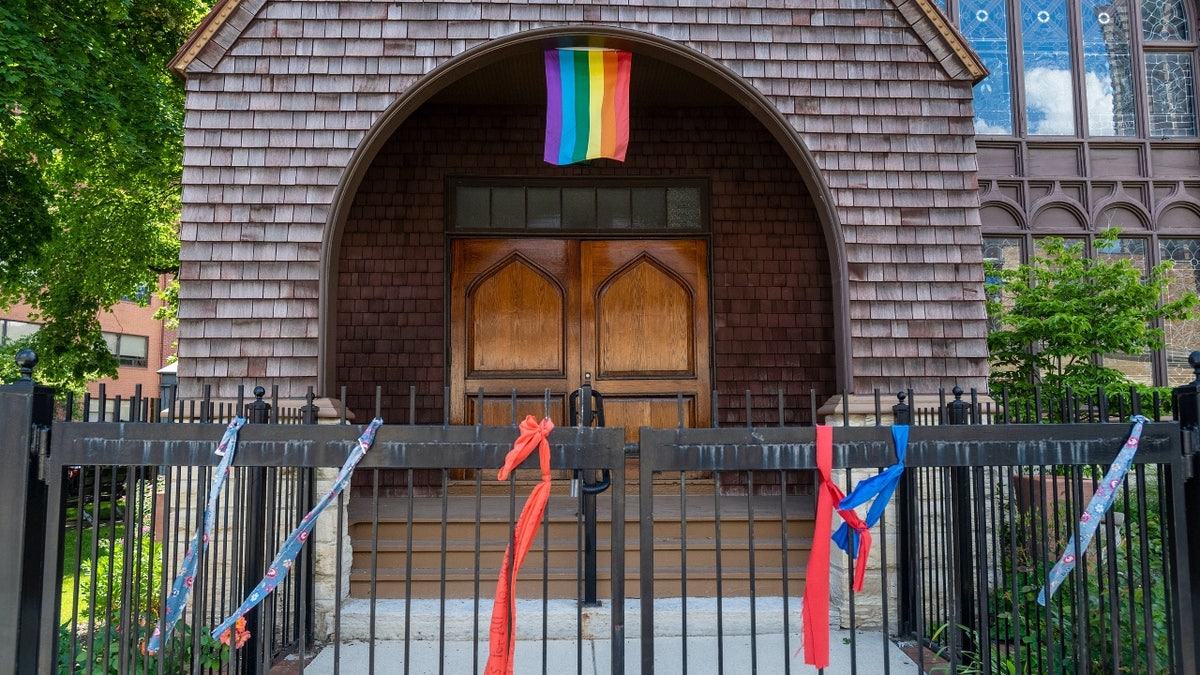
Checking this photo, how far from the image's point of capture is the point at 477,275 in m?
7.27

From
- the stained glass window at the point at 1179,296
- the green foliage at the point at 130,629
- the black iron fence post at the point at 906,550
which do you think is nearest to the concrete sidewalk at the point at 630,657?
the black iron fence post at the point at 906,550

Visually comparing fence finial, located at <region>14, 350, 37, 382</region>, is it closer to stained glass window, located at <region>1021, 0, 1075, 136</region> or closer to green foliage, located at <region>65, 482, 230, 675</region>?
green foliage, located at <region>65, 482, 230, 675</region>

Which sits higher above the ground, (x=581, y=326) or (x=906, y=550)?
(x=581, y=326)

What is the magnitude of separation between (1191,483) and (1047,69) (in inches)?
255

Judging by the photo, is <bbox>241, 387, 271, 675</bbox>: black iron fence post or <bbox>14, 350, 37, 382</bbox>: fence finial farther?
<bbox>241, 387, 271, 675</bbox>: black iron fence post

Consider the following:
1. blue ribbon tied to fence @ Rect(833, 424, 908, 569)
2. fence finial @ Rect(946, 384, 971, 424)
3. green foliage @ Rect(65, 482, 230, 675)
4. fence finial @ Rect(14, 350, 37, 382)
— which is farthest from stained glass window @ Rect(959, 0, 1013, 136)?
fence finial @ Rect(14, 350, 37, 382)

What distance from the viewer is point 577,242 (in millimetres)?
7340

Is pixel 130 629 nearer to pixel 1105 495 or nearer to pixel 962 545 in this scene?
pixel 962 545

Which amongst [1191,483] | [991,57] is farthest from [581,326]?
[1191,483]

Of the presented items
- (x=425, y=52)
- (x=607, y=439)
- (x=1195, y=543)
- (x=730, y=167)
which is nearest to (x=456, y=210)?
(x=425, y=52)

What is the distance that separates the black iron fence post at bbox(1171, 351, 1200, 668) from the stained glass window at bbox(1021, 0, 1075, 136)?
19.5 feet

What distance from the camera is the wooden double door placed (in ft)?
23.5

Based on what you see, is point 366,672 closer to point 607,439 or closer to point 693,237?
point 607,439

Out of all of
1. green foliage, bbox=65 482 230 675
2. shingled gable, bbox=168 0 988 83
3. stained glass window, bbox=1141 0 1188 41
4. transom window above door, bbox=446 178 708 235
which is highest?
stained glass window, bbox=1141 0 1188 41
